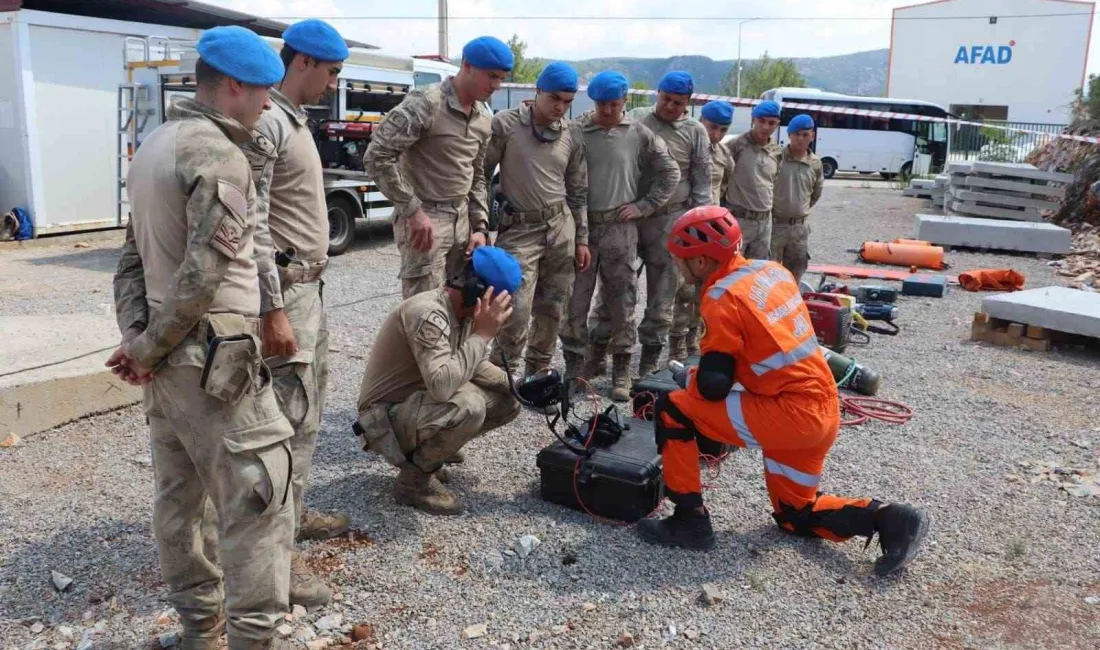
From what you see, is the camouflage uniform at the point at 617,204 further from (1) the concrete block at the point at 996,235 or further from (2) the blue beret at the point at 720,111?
(1) the concrete block at the point at 996,235

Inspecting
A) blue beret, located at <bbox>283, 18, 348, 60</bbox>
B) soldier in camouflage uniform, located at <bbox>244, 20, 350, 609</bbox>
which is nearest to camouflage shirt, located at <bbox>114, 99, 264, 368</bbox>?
soldier in camouflage uniform, located at <bbox>244, 20, 350, 609</bbox>

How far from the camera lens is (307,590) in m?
3.14

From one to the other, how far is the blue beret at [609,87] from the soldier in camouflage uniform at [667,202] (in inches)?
18.6

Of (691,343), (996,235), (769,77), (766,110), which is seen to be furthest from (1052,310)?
(769,77)

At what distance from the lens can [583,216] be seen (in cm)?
545

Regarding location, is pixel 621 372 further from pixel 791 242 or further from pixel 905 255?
pixel 905 255

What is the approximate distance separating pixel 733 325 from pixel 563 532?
3.93 feet

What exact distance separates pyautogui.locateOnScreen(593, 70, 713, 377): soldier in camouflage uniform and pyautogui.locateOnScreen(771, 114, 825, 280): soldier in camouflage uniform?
5.71ft

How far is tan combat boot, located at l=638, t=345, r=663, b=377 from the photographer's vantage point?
6027mm

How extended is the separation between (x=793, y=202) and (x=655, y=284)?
224 centimetres

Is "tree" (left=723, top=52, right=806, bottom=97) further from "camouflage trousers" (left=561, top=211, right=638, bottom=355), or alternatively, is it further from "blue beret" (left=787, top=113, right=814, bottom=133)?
"camouflage trousers" (left=561, top=211, right=638, bottom=355)

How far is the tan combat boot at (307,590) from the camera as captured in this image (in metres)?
3.13

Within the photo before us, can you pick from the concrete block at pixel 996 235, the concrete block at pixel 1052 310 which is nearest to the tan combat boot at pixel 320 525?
the concrete block at pixel 1052 310

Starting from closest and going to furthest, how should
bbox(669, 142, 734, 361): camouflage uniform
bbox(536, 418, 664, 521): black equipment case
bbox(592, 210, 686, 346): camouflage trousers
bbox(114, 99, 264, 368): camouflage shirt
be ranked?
bbox(114, 99, 264, 368): camouflage shirt → bbox(536, 418, 664, 521): black equipment case → bbox(592, 210, 686, 346): camouflage trousers → bbox(669, 142, 734, 361): camouflage uniform
